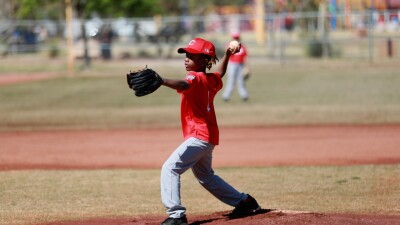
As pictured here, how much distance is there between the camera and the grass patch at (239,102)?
21172 millimetres

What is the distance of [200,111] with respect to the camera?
7.96 metres

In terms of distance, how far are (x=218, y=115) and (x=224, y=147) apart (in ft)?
18.7

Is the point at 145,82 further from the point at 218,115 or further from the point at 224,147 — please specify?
the point at 218,115

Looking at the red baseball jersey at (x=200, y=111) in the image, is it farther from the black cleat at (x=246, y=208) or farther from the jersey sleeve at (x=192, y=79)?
the black cleat at (x=246, y=208)

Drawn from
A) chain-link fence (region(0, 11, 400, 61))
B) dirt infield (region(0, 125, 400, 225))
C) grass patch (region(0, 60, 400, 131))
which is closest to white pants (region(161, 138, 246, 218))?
dirt infield (region(0, 125, 400, 225))

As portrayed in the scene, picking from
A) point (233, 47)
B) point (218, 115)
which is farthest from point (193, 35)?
point (233, 47)

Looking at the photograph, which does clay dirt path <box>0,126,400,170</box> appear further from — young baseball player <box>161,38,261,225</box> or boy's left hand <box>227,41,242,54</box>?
young baseball player <box>161,38,261,225</box>

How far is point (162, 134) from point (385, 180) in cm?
812

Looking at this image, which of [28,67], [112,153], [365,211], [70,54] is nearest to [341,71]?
[70,54]

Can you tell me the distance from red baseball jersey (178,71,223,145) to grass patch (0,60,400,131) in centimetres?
1246

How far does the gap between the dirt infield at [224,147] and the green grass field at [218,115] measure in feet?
3.55

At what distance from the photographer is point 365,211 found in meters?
9.45

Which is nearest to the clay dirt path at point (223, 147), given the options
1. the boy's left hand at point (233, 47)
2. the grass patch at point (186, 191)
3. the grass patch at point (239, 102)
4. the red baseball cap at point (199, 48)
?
the grass patch at point (186, 191)

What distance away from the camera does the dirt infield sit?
14461mm
